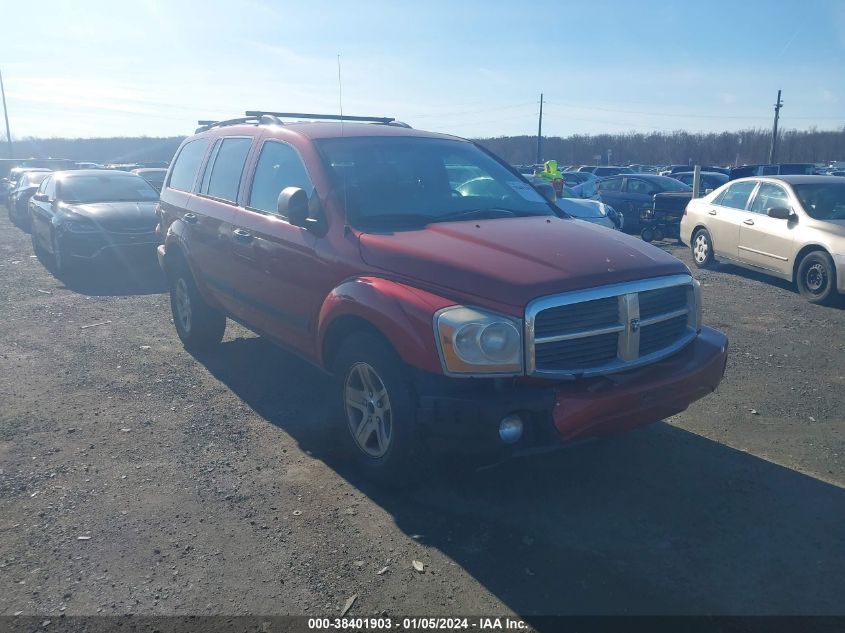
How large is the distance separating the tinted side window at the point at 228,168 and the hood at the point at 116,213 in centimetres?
573

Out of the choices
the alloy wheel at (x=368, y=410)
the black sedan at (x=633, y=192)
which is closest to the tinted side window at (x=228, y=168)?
the alloy wheel at (x=368, y=410)

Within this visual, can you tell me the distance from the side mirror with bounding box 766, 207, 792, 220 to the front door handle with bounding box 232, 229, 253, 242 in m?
7.75

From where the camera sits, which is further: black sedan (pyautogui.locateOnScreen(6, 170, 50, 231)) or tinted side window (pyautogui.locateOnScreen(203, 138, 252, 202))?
black sedan (pyautogui.locateOnScreen(6, 170, 50, 231))

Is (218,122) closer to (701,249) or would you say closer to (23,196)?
(701,249)

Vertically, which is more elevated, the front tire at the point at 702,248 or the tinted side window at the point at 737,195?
the tinted side window at the point at 737,195

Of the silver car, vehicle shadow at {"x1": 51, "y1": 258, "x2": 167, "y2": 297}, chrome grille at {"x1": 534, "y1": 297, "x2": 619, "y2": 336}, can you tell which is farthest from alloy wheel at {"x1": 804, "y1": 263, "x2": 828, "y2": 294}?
vehicle shadow at {"x1": 51, "y1": 258, "x2": 167, "y2": 297}

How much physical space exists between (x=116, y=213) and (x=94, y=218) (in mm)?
341

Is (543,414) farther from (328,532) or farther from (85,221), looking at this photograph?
(85,221)

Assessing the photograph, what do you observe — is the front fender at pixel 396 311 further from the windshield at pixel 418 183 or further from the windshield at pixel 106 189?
the windshield at pixel 106 189

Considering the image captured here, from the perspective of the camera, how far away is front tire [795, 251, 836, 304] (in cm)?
943

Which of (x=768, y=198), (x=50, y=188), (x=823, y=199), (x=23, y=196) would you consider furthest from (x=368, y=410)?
(x=23, y=196)

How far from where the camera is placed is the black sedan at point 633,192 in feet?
60.5

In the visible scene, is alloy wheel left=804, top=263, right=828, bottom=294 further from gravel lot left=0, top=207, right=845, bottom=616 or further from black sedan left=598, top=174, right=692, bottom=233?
black sedan left=598, top=174, right=692, bottom=233

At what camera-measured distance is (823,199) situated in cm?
1027
